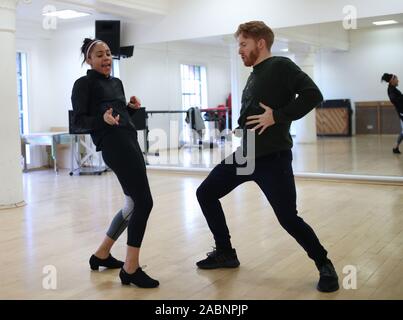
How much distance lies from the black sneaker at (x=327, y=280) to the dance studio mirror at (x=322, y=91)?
4430mm

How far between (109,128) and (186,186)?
4.20 meters

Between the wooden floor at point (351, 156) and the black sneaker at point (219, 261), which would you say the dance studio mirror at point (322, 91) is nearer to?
the wooden floor at point (351, 156)

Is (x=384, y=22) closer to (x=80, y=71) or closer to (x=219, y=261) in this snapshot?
(x=219, y=261)

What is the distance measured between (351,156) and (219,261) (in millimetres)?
4983

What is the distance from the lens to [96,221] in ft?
16.2

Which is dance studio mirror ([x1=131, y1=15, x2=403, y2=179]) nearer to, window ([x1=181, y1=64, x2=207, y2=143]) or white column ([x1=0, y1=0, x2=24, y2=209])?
window ([x1=181, y1=64, x2=207, y2=143])

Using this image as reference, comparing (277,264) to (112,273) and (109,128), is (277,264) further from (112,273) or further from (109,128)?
(109,128)

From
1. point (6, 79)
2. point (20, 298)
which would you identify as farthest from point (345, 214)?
point (6, 79)

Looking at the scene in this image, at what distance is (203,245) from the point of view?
3953mm

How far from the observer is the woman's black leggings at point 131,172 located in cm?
290

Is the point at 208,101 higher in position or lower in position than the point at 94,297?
higher

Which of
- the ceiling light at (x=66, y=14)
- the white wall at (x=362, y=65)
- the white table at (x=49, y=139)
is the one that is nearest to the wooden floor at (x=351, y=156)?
the white wall at (x=362, y=65)

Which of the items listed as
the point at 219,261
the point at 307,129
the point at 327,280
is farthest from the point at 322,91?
the point at 327,280

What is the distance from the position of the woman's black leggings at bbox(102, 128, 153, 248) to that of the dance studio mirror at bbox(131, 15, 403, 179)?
16.0ft
